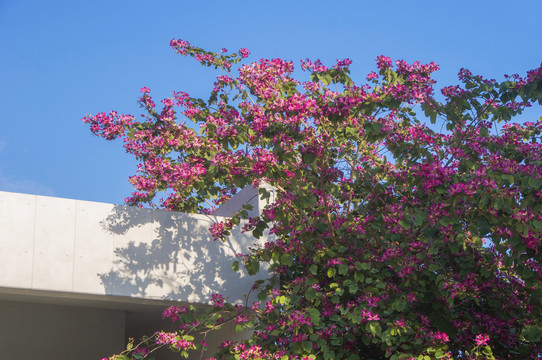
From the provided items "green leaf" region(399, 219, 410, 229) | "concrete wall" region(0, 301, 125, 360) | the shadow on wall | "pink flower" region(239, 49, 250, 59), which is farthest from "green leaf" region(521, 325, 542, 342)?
"concrete wall" region(0, 301, 125, 360)

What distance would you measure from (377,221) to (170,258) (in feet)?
6.17

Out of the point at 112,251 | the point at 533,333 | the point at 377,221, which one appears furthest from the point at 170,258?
the point at 533,333

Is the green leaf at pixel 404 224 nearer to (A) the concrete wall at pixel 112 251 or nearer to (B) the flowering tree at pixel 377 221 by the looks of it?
(B) the flowering tree at pixel 377 221

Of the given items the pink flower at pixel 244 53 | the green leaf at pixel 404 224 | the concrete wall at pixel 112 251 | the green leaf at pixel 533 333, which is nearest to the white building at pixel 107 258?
the concrete wall at pixel 112 251

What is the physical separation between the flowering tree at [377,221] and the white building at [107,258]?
1.43ft

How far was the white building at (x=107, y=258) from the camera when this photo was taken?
5574 mm

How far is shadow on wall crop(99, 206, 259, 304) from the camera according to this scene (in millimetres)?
5934

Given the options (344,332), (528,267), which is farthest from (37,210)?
(528,267)

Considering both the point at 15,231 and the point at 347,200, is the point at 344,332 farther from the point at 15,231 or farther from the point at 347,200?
the point at 15,231

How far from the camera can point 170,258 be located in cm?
613

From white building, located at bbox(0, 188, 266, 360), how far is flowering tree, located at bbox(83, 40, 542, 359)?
436mm

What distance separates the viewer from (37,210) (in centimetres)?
569

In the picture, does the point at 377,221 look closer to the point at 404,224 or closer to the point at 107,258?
the point at 404,224

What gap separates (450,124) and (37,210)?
3.46m
